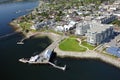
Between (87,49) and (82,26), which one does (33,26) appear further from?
(87,49)

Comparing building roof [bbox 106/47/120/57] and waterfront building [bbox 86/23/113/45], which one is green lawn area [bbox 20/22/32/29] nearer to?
waterfront building [bbox 86/23/113/45]

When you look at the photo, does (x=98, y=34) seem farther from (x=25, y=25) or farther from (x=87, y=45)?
(x=25, y=25)

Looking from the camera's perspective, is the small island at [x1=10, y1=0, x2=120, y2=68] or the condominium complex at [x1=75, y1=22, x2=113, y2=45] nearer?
the small island at [x1=10, y1=0, x2=120, y2=68]

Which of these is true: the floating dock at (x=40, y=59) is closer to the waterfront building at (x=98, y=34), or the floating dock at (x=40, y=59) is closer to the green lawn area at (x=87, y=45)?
the green lawn area at (x=87, y=45)

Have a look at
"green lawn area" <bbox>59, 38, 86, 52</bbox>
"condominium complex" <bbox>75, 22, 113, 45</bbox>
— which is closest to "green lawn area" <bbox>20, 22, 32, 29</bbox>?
"green lawn area" <bbox>59, 38, 86, 52</bbox>

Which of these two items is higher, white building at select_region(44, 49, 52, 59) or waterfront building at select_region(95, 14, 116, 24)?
waterfront building at select_region(95, 14, 116, 24)

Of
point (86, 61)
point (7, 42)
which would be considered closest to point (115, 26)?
point (86, 61)

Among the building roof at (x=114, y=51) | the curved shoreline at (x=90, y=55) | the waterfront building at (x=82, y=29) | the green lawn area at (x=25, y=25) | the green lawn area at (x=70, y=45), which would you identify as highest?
the waterfront building at (x=82, y=29)

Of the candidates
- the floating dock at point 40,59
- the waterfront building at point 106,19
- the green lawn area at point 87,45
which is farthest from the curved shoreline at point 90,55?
the waterfront building at point 106,19
